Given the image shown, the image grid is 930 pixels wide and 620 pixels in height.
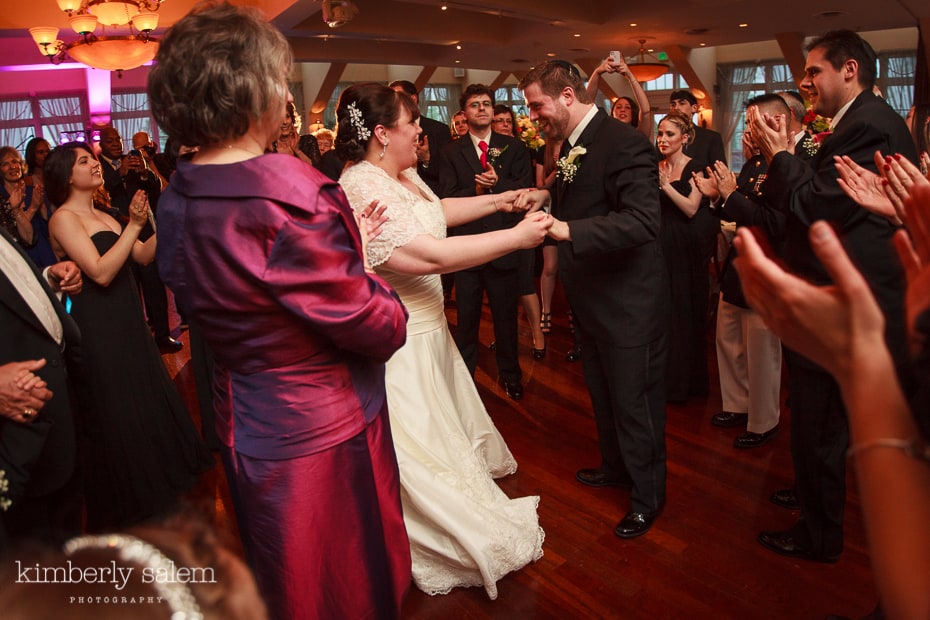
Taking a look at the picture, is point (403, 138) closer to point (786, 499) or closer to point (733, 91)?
point (786, 499)

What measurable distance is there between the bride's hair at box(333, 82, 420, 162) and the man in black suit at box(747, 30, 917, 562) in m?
1.34

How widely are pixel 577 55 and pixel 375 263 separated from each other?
14.9 meters

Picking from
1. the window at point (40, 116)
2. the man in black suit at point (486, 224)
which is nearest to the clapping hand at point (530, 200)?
the man in black suit at point (486, 224)

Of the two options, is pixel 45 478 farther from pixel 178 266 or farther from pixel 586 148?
pixel 586 148

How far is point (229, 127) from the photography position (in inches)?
52.1

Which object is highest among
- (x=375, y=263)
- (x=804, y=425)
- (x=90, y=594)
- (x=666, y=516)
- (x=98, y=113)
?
(x=98, y=113)

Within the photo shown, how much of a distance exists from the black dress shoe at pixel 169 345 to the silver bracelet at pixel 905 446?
582 cm

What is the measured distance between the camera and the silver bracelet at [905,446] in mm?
691

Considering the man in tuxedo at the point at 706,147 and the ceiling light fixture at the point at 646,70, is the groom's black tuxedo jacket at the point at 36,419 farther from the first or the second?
the ceiling light fixture at the point at 646,70

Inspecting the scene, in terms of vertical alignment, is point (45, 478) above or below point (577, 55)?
below

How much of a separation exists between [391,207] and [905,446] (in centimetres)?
170

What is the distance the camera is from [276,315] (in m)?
1.36

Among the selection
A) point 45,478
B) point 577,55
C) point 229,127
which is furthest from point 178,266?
point 577,55

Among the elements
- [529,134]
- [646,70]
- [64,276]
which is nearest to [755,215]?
[64,276]
